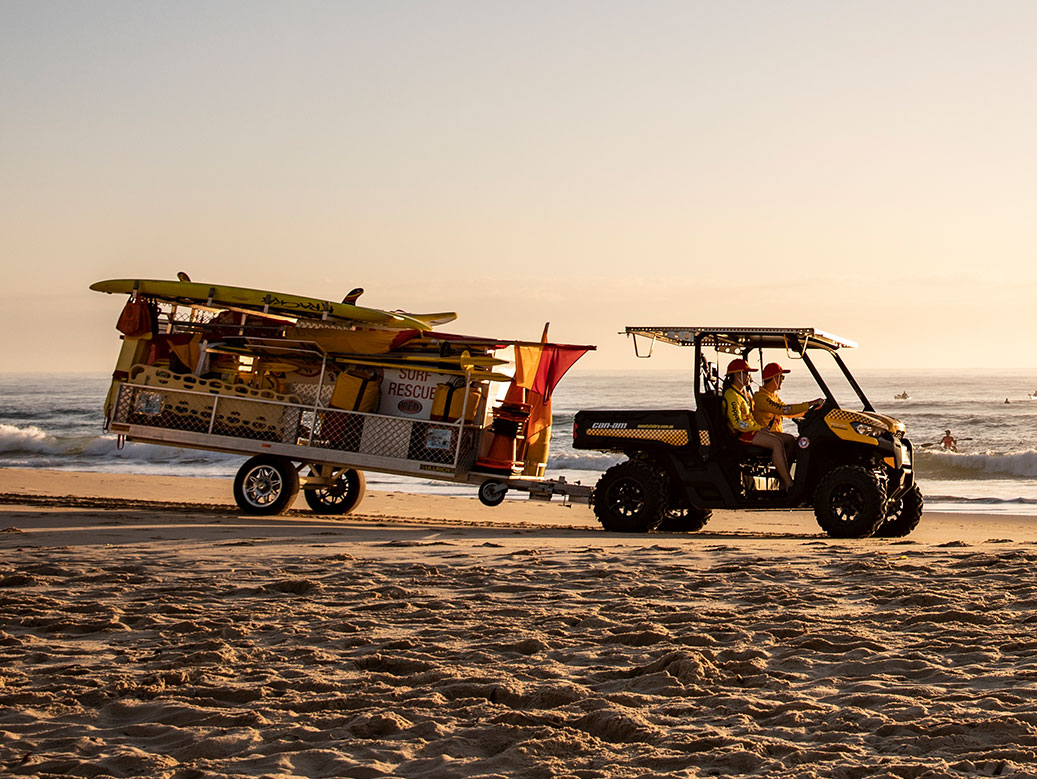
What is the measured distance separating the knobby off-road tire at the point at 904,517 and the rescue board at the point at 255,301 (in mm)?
5260

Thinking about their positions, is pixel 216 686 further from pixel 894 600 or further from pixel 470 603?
pixel 894 600

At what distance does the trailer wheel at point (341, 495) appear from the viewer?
47.2ft

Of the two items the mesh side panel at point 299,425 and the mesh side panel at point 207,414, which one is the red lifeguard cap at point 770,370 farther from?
the mesh side panel at point 207,414

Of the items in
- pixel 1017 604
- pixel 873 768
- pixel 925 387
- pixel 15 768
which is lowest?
pixel 15 768

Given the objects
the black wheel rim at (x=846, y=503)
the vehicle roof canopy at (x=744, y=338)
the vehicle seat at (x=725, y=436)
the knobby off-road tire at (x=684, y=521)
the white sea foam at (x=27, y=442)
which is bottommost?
the white sea foam at (x=27, y=442)

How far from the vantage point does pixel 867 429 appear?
11781mm

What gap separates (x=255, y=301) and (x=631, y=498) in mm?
4615

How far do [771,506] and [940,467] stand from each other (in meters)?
16.0

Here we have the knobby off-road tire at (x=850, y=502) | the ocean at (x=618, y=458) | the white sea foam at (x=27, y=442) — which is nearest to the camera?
the knobby off-road tire at (x=850, y=502)

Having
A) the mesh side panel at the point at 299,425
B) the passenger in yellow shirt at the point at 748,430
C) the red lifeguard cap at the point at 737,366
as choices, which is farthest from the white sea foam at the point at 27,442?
the passenger in yellow shirt at the point at 748,430

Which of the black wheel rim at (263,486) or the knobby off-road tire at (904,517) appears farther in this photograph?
the black wheel rim at (263,486)

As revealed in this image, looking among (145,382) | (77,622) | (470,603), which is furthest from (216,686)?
(145,382)

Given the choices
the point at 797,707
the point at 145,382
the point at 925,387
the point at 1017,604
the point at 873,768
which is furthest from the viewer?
the point at 925,387

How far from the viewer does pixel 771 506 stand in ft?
39.1
